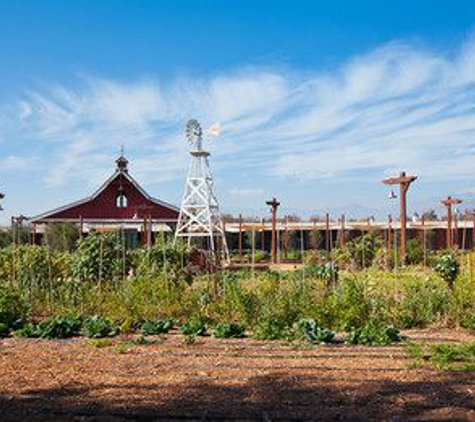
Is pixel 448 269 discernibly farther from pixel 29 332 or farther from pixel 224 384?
pixel 29 332

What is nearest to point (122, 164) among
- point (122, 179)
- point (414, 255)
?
point (122, 179)

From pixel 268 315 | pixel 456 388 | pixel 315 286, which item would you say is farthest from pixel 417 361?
pixel 315 286

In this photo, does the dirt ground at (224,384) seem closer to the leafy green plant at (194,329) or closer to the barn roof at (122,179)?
the leafy green plant at (194,329)

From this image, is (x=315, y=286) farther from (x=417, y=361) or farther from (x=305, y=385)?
(x=305, y=385)

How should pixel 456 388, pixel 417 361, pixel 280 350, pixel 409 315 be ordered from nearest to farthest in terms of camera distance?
pixel 456 388, pixel 417 361, pixel 280 350, pixel 409 315

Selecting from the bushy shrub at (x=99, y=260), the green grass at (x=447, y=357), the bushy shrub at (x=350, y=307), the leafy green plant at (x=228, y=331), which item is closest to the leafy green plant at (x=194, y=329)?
the leafy green plant at (x=228, y=331)

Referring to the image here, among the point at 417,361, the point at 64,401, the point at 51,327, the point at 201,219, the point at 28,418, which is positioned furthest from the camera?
the point at 201,219

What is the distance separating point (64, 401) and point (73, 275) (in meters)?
7.04

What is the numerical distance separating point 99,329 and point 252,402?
375cm

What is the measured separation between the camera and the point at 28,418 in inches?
172

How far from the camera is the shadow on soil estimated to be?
14.5ft

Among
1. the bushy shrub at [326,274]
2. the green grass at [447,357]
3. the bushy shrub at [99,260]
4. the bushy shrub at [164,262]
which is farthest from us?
the bushy shrub at [99,260]

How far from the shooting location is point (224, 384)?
17.7ft

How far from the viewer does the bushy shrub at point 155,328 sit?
830 cm
